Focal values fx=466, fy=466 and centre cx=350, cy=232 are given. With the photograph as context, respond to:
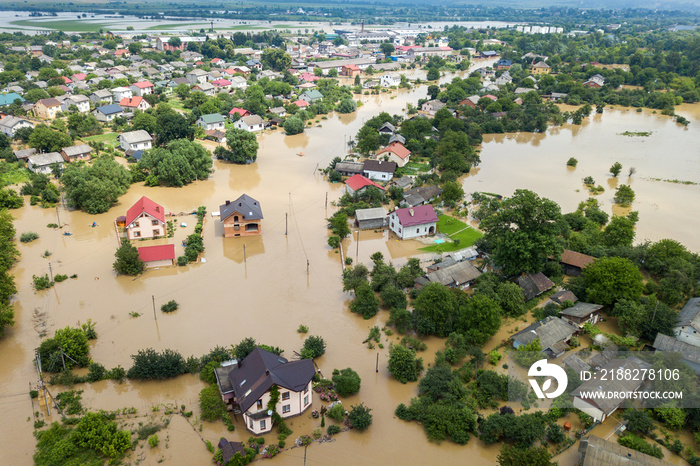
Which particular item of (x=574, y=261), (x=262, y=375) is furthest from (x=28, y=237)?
(x=574, y=261)

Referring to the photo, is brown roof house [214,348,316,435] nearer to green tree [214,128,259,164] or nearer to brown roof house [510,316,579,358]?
brown roof house [510,316,579,358]

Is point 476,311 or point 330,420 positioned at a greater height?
point 476,311

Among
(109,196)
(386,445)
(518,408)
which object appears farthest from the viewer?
(109,196)

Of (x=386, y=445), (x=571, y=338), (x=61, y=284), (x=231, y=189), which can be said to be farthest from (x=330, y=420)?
(x=231, y=189)

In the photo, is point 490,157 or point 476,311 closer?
point 476,311

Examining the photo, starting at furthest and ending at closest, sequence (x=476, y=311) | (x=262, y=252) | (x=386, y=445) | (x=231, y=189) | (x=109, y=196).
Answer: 1. (x=231, y=189)
2. (x=109, y=196)
3. (x=262, y=252)
4. (x=476, y=311)
5. (x=386, y=445)

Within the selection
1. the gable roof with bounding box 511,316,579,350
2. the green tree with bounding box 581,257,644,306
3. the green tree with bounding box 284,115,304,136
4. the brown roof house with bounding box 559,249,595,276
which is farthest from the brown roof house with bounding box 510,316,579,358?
the green tree with bounding box 284,115,304,136

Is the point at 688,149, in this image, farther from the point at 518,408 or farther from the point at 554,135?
the point at 518,408
